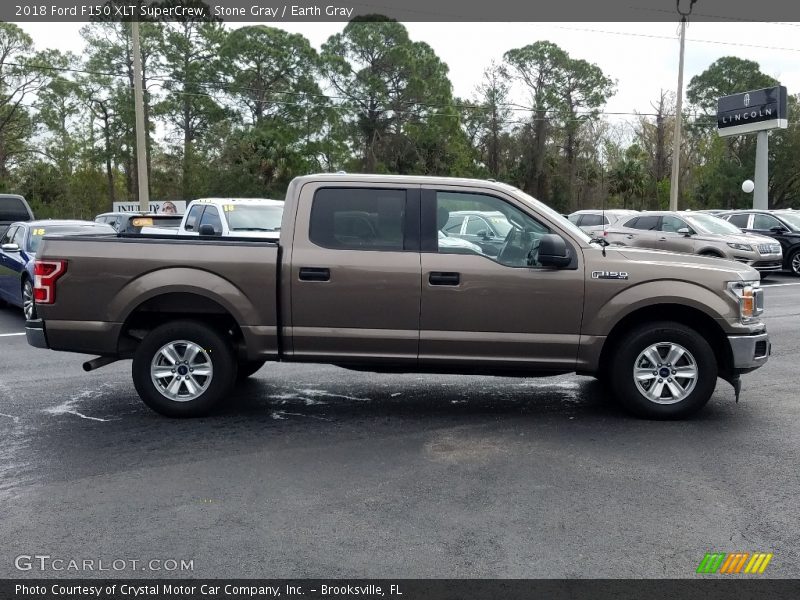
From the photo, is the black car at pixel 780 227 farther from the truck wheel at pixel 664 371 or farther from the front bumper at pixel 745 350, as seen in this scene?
the truck wheel at pixel 664 371

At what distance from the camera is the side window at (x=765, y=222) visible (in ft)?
69.4

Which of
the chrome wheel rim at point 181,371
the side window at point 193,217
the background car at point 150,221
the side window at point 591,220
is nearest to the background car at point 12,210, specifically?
the background car at point 150,221

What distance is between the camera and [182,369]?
6.45m

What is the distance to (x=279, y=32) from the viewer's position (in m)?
54.6

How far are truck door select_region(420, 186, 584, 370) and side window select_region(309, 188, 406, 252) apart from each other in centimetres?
32

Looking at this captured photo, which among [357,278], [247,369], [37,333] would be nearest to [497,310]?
[357,278]

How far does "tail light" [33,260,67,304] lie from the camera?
6.32 metres

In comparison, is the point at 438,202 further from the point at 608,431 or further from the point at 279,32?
the point at 279,32

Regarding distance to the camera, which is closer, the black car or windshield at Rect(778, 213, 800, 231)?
the black car

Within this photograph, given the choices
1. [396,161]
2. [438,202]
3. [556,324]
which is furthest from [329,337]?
[396,161]

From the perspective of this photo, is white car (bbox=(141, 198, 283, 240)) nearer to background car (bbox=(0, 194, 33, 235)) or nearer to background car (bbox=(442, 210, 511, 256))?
background car (bbox=(442, 210, 511, 256))

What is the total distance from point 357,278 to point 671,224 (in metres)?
14.2

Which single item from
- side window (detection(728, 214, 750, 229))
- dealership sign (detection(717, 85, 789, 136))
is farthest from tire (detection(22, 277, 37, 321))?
dealership sign (detection(717, 85, 789, 136))

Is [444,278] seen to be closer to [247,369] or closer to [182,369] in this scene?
[182,369]
